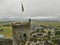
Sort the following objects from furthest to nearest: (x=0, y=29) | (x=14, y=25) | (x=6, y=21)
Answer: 1. (x=6, y=21)
2. (x=0, y=29)
3. (x=14, y=25)

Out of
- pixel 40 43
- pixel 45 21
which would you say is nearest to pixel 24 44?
pixel 40 43

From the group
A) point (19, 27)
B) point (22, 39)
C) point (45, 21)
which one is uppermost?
point (19, 27)

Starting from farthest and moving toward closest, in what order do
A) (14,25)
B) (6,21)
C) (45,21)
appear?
1. (45,21)
2. (6,21)
3. (14,25)

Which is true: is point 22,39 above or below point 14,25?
below

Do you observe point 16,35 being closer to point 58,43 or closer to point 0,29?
point 58,43

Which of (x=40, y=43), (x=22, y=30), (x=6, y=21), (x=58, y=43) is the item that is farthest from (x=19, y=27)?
(x=6, y=21)

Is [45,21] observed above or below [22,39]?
below

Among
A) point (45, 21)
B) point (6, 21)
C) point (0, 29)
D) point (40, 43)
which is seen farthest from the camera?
point (45, 21)

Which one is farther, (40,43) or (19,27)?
(40,43)

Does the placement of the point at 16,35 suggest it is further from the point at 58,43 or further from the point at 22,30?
the point at 58,43
